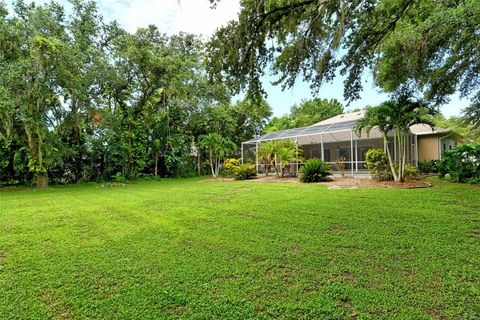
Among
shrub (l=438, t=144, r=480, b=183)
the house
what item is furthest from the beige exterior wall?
shrub (l=438, t=144, r=480, b=183)

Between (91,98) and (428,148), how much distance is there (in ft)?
59.1

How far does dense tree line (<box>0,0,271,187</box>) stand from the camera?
10.5m

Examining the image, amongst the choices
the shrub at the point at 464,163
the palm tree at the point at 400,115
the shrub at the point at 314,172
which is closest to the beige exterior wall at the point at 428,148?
the shrub at the point at 464,163

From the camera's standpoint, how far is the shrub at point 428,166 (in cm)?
1273

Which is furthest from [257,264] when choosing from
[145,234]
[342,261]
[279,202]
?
[279,202]

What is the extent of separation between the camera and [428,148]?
14.4 metres

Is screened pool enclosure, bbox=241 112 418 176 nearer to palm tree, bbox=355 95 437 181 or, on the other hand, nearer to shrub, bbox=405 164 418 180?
shrub, bbox=405 164 418 180

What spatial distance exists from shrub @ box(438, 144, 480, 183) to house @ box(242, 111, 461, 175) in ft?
10.6

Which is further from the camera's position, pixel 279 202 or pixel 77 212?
pixel 279 202

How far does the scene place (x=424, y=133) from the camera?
46.2 ft

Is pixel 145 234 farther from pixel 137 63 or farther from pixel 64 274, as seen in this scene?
pixel 137 63

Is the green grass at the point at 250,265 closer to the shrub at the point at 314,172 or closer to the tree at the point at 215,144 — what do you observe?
the shrub at the point at 314,172

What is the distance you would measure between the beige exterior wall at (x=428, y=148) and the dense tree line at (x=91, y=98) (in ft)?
31.6

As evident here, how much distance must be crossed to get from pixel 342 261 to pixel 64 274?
2.98 m
